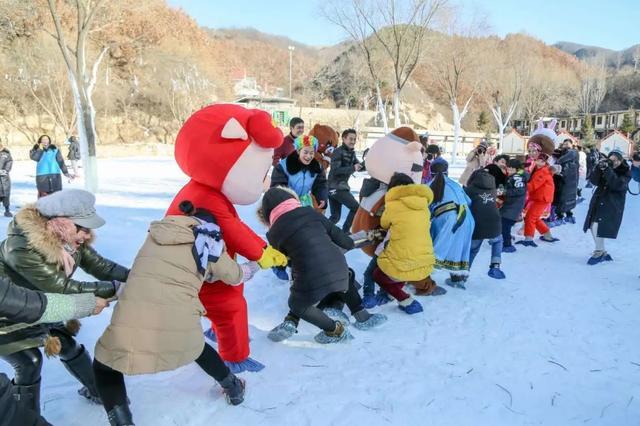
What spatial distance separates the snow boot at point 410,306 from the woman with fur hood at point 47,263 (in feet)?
8.52

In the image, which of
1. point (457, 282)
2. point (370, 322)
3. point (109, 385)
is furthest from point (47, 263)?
point (457, 282)

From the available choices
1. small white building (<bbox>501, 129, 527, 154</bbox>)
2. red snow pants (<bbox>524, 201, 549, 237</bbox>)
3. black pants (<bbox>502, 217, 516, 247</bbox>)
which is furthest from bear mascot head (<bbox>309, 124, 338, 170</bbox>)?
small white building (<bbox>501, 129, 527, 154</bbox>)

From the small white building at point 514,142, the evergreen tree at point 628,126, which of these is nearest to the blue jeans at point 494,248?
the small white building at point 514,142

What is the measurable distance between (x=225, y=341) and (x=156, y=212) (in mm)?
6179

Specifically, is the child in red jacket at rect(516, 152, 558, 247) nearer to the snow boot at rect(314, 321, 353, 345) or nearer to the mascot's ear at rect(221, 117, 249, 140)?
the snow boot at rect(314, 321, 353, 345)

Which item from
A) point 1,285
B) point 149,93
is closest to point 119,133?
point 149,93

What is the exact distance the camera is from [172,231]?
7.54 ft

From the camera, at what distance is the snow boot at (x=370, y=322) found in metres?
3.79

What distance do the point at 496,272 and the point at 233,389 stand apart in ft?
12.4

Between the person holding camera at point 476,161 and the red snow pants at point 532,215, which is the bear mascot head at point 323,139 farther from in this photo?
the red snow pants at point 532,215

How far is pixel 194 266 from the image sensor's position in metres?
2.35

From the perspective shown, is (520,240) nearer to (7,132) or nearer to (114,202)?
(114,202)

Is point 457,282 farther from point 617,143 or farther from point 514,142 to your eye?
point 514,142

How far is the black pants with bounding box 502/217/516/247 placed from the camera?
6391mm
